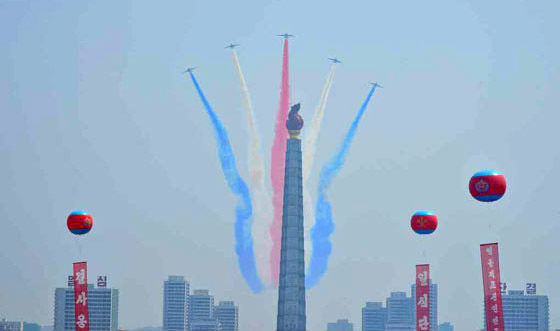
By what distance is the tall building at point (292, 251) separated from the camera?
182375 mm

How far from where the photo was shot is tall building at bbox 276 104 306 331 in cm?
18238

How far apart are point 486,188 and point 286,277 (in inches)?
2651

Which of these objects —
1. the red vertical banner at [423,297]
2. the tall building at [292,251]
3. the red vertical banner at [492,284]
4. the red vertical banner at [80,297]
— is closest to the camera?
the red vertical banner at [492,284]

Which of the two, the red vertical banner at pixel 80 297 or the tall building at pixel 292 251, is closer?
the red vertical banner at pixel 80 297

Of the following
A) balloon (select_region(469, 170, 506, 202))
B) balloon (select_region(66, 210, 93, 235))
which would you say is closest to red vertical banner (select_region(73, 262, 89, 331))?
balloon (select_region(66, 210, 93, 235))

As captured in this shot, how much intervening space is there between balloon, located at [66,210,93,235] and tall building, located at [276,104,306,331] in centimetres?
4443

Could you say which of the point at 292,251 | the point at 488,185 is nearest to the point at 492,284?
the point at 488,185

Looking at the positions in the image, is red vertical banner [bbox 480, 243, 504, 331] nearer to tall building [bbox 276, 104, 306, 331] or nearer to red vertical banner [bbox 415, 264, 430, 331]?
red vertical banner [bbox 415, 264, 430, 331]

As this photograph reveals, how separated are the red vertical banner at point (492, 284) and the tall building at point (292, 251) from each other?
67.5 m

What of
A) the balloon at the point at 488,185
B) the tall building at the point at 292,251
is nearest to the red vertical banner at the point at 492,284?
the balloon at the point at 488,185

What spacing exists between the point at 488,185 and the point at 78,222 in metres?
50.9

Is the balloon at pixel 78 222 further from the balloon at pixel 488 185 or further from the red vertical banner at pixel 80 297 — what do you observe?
the balloon at pixel 488 185

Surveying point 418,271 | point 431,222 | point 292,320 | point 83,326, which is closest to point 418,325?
point 418,271

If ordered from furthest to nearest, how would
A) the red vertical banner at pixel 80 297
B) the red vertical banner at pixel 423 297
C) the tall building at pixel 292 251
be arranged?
the tall building at pixel 292 251 → the red vertical banner at pixel 80 297 → the red vertical banner at pixel 423 297
